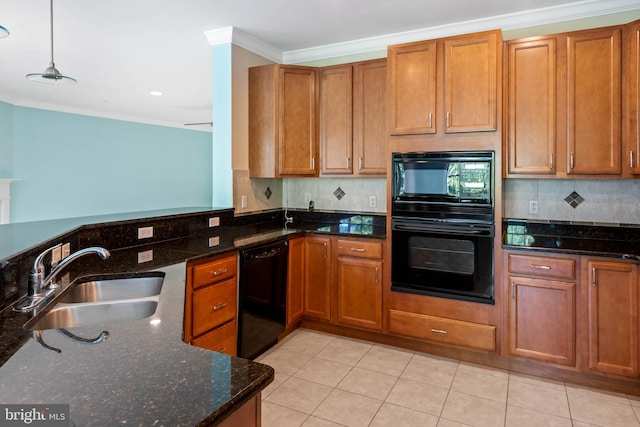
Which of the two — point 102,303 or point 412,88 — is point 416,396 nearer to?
point 102,303

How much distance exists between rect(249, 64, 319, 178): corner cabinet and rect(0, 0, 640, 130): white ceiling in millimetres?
360

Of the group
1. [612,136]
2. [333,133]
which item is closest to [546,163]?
[612,136]

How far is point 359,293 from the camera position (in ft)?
10.8

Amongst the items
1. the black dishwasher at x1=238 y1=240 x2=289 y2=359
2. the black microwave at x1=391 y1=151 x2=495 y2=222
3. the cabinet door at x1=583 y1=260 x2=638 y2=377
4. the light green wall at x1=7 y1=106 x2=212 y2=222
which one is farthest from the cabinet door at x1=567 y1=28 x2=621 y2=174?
the light green wall at x1=7 y1=106 x2=212 y2=222

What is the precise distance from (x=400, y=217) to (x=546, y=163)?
1081 millimetres

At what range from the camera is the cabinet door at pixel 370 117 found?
11.2 feet

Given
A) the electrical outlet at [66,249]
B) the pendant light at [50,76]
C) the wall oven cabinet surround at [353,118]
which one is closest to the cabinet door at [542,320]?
the wall oven cabinet surround at [353,118]

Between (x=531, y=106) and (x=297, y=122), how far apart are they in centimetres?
187

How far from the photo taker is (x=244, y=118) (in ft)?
11.9

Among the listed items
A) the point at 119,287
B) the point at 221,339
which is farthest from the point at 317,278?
the point at 119,287

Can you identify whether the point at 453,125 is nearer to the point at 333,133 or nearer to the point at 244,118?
the point at 333,133

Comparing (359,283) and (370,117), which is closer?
(359,283)

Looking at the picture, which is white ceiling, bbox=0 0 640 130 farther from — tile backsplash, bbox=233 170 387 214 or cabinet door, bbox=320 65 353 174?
tile backsplash, bbox=233 170 387 214

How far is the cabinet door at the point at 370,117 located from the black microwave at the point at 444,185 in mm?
310
